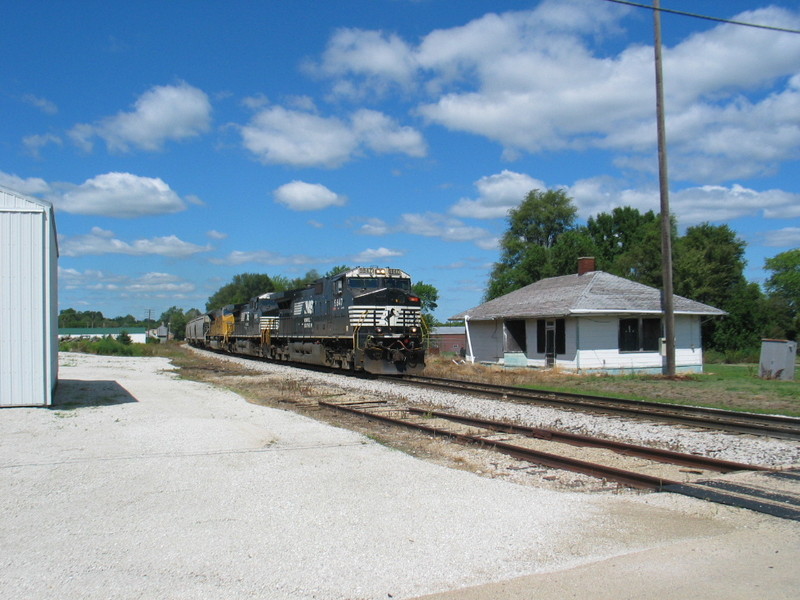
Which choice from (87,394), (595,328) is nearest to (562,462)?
(87,394)

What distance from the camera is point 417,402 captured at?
15.1 meters

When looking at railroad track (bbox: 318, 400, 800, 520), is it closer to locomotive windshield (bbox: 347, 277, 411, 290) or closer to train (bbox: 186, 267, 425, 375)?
train (bbox: 186, 267, 425, 375)

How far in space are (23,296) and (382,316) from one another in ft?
35.7

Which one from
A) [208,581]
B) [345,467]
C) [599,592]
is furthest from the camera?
[345,467]

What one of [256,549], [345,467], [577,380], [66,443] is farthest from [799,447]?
[577,380]

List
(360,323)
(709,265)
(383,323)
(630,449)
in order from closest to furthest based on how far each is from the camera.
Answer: (630,449) → (360,323) → (383,323) → (709,265)

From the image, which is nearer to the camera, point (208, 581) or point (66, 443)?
point (208, 581)

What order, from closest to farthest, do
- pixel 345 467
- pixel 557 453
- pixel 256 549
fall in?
pixel 256 549, pixel 345 467, pixel 557 453

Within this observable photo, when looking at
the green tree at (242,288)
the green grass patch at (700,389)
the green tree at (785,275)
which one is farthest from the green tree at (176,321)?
the green grass patch at (700,389)

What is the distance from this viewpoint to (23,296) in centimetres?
1273

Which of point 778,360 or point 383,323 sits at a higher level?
point 383,323

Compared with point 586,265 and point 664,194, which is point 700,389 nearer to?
point 664,194

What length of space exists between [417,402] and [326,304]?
33.4 ft

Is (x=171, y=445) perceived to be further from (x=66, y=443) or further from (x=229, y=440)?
(x=66, y=443)
